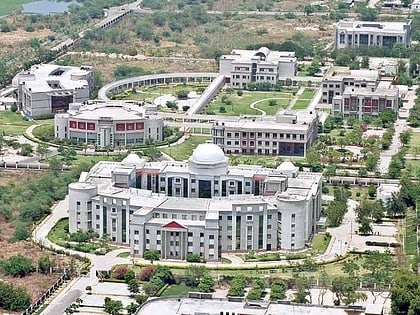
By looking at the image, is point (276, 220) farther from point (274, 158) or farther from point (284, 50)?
point (284, 50)

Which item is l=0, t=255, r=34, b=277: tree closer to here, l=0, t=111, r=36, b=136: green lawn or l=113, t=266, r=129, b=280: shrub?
l=113, t=266, r=129, b=280: shrub

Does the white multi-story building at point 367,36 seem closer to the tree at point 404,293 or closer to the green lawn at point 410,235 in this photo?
the green lawn at point 410,235

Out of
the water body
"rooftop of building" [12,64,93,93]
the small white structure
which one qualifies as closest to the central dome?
the small white structure

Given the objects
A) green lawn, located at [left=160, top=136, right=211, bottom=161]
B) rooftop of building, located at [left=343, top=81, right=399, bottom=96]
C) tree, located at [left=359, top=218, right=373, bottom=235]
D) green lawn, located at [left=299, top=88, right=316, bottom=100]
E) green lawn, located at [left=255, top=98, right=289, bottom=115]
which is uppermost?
rooftop of building, located at [left=343, top=81, right=399, bottom=96]

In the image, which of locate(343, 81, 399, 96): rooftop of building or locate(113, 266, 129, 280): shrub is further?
locate(343, 81, 399, 96): rooftop of building

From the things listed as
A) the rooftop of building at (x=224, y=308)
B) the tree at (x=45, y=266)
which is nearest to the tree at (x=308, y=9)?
the tree at (x=45, y=266)

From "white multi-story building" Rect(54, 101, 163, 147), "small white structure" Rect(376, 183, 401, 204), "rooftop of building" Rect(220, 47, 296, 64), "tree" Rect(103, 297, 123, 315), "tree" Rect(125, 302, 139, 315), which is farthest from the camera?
"rooftop of building" Rect(220, 47, 296, 64)

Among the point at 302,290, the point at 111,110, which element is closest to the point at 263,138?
the point at 111,110
